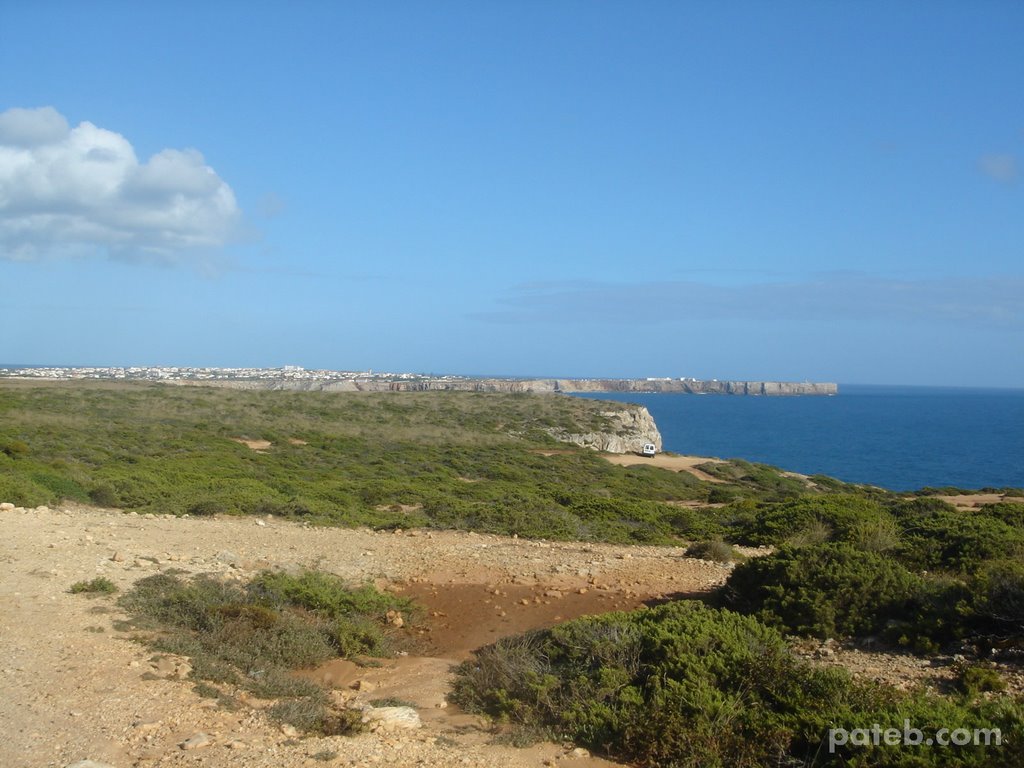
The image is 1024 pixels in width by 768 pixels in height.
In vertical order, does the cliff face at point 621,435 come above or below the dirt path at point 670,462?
above

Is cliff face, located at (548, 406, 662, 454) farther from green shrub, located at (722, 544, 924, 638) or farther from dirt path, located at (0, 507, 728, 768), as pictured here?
green shrub, located at (722, 544, 924, 638)

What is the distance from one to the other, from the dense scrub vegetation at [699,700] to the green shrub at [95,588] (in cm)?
437

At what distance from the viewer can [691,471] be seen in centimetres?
4241

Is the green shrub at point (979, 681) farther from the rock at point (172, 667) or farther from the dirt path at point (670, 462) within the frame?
the dirt path at point (670, 462)

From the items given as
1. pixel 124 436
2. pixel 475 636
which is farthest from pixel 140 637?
pixel 124 436

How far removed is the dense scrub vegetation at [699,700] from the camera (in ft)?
15.2

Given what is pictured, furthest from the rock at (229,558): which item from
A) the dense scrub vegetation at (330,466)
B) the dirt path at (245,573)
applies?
the dense scrub vegetation at (330,466)

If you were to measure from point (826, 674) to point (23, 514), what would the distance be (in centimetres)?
1283

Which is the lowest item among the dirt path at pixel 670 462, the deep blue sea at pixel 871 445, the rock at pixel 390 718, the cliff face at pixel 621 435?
the deep blue sea at pixel 871 445

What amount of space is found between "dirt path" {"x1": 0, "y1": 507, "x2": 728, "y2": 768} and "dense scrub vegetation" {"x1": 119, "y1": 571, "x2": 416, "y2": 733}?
0.85 feet

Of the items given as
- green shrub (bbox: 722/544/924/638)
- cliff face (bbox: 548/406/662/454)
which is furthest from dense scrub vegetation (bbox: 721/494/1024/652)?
cliff face (bbox: 548/406/662/454)

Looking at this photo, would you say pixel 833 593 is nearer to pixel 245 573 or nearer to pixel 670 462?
pixel 245 573

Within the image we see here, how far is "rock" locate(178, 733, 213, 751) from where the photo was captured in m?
5.00

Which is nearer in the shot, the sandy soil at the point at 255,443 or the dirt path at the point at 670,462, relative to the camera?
the sandy soil at the point at 255,443
